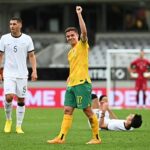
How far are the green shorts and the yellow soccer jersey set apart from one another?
8 cm

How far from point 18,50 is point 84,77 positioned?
2.37m

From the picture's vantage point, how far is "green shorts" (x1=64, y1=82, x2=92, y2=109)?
11.8 metres

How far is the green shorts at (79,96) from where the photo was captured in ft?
38.7

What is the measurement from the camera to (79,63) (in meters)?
11.8

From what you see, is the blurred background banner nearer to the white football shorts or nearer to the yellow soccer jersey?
the white football shorts

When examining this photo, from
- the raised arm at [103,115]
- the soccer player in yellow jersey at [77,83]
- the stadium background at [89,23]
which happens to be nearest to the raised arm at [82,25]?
the soccer player in yellow jersey at [77,83]

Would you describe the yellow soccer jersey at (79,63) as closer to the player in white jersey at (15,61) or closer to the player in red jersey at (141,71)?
the player in white jersey at (15,61)

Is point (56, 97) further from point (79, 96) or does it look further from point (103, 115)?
point (79, 96)

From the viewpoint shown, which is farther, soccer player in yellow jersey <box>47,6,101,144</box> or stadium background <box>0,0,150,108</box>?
stadium background <box>0,0,150,108</box>

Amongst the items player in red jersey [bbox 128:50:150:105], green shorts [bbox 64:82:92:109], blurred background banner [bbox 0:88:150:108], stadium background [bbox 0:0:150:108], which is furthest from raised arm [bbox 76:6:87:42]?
stadium background [bbox 0:0:150:108]

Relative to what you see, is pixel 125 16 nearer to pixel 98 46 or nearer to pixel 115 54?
pixel 98 46

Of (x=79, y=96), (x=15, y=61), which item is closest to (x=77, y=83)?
(x=79, y=96)

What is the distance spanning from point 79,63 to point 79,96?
55 centimetres

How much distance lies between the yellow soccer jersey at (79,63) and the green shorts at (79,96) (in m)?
0.08
